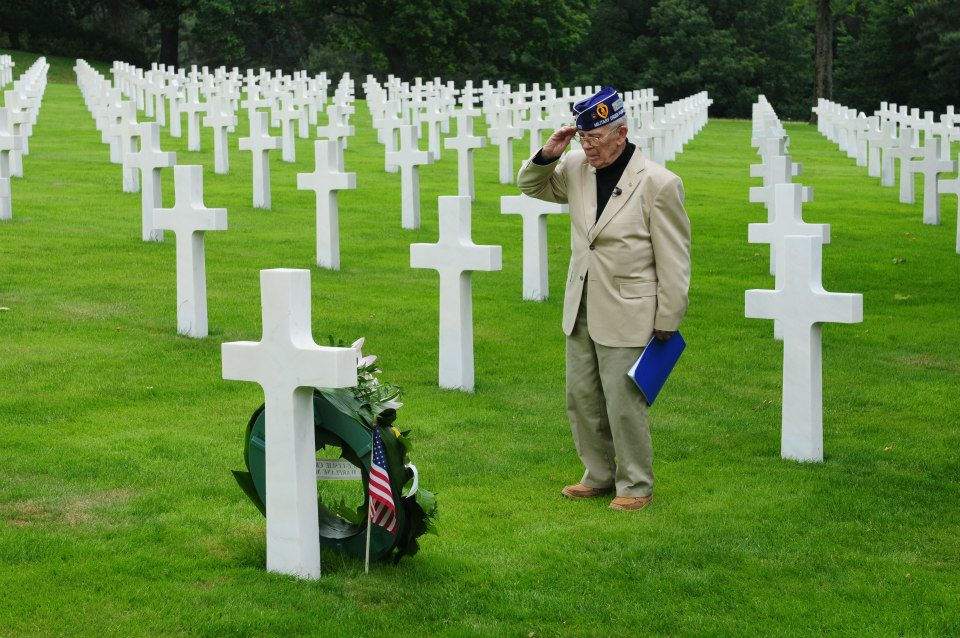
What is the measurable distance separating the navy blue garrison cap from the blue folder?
1.03 metres

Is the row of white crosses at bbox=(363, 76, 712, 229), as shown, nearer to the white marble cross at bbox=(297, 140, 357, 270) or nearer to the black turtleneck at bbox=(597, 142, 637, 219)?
the white marble cross at bbox=(297, 140, 357, 270)

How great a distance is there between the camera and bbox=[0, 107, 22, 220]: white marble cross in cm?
1548

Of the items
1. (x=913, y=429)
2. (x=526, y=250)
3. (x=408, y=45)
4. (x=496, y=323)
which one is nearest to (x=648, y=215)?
(x=913, y=429)

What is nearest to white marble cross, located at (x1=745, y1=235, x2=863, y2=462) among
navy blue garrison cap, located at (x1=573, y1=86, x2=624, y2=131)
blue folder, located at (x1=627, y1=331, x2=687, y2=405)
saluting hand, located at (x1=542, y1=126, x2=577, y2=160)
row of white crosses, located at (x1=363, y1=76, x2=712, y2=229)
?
blue folder, located at (x1=627, y1=331, x2=687, y2=405)

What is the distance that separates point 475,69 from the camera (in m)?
61.0

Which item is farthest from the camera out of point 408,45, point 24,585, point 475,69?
point 475,69

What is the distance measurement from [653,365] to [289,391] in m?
1.98

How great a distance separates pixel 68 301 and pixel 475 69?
5068 centimetres

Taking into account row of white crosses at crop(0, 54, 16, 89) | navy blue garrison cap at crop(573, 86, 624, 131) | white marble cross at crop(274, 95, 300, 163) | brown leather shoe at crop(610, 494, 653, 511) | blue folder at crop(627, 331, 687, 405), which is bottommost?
brown leather shoe at crop(610, 494, 653, 511)

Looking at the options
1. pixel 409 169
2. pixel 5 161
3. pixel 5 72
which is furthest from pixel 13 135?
pixel 5 72

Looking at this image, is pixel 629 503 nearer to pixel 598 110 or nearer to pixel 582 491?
pixel 582 491

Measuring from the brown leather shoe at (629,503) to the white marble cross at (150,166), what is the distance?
8.34 metres

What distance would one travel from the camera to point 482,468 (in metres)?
7.39

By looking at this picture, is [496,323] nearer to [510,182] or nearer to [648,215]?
[648,215]
